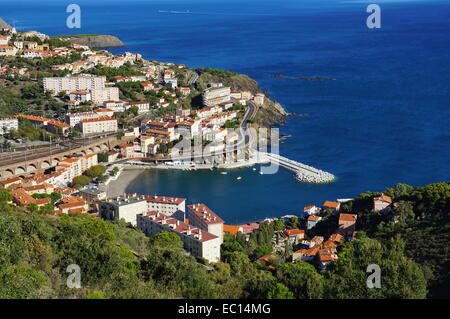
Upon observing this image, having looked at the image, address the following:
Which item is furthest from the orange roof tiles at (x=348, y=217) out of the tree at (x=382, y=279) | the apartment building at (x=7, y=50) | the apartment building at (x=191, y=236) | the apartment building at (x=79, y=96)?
the apartment building at (x=7, y=50)

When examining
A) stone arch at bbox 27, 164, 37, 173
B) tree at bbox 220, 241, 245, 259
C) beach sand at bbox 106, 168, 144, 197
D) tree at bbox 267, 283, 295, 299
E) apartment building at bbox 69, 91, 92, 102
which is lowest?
beach sand at bbox 106, 168, 144, 197

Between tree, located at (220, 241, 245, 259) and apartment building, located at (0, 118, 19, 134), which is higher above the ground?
apartment building, located at (0, 118, 19, 134)

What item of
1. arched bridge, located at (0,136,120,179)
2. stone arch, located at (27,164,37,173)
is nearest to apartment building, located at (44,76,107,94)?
arched bridge, located at (0,136,120,179)

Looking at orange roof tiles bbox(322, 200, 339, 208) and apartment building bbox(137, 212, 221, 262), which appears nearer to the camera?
apartment building bbox(137, 212, 221, 262)

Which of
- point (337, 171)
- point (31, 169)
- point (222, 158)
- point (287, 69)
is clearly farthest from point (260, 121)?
point (287, 69)

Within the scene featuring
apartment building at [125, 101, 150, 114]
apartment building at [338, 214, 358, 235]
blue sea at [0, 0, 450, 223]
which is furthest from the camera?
apartment building at [125, 101, 150, 114]

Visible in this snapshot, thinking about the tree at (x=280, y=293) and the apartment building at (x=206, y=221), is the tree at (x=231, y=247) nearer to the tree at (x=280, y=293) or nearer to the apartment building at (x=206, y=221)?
the apartment building at (x=206, y=221)

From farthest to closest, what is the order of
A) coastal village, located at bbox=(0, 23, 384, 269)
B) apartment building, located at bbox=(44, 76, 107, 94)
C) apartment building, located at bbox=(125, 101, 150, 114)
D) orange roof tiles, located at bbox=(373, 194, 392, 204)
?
apartment building, located at bbox=(44, 76, 107, 94) → apartment building, located at bbox=(125, 101, 150, 114) → orange roof tiles, located at bbox=(373, 194, 392, 204) → coastal village, located at bbox=(0, 23, 384, 269)

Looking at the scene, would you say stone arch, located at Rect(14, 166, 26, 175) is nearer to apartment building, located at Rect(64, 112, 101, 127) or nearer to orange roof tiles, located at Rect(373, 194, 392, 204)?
apartment building, located at Rect(64, 112, 101, 127)

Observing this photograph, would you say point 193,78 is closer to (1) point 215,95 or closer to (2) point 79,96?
(1) point 215,95
